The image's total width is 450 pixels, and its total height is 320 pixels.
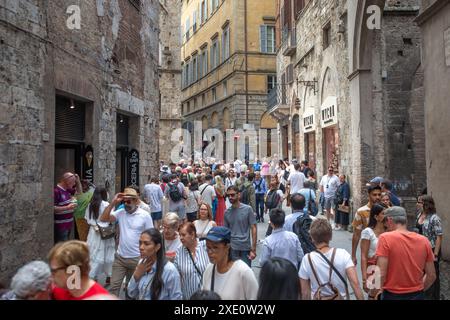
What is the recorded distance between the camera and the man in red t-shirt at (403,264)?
3918mm

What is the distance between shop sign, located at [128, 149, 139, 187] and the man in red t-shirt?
29.2 ft

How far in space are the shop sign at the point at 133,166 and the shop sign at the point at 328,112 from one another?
6135 millimetres

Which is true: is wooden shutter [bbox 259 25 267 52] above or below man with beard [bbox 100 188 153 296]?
above

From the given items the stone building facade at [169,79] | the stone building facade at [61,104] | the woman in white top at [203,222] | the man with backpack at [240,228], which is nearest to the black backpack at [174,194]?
the stone building facade at [61,104]

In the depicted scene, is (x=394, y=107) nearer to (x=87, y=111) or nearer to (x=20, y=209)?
(x=87, y=111)

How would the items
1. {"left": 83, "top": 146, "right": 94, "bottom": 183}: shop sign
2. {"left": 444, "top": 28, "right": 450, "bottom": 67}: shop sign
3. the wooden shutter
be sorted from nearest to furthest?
1. {"left": 444, "top": 28, "right": 450, "bottom": 67}: shop sign
2. {"left": 83, "top": 146, "right": 94, "bottom": 183}: shop sign
3. the wooden shutter

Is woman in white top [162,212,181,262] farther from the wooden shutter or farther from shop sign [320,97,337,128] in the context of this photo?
the wooden shutter

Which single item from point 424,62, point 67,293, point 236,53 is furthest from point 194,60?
point 67,293

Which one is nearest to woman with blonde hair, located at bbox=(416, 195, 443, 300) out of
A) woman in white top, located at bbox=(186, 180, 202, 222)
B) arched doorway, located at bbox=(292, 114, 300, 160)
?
woman in white top, located at bbox=(186, 180, 202, 222)

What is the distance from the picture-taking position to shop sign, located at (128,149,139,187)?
39.3 feet

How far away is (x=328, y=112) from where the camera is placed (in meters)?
14.5

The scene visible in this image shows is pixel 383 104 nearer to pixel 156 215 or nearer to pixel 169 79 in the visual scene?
pixel 156 215

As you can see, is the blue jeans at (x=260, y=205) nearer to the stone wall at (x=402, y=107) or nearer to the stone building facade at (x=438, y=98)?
the stone wall at (x=402, y=107)

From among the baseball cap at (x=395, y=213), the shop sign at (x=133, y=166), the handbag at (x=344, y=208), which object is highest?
the shop sign at (x=133, y=166)
